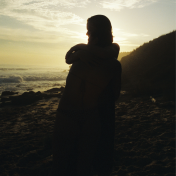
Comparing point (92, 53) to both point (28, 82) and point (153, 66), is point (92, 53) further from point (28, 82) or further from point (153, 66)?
point (28, 82)

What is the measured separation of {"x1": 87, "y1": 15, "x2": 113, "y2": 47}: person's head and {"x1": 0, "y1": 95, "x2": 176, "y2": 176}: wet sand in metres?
2.34

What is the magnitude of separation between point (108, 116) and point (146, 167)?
1.84 metres

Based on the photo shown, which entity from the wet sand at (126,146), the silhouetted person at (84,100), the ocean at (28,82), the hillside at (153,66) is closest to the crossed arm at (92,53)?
the silhouetted person at (84,100)

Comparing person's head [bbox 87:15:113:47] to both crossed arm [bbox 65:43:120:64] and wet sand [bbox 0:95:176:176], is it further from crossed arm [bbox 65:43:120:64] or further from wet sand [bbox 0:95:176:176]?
wet sand [bbox 0:95:176:176]

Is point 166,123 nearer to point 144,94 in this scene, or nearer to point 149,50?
point 144,94

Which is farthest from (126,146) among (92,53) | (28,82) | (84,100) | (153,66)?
(28,82)

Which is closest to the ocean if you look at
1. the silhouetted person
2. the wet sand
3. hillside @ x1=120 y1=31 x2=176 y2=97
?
hillside @ x1=120 y1=31 x2=176 y2=97

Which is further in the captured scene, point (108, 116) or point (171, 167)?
point (171, 167)

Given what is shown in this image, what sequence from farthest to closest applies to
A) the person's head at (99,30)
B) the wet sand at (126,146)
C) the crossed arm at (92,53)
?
the wet sand at (126,146)
the person's head at (99,30)
the crossed arm at (92,53)

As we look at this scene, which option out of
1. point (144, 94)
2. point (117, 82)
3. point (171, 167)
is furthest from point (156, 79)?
point (117, 82)

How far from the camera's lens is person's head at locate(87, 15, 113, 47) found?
4.81 feet

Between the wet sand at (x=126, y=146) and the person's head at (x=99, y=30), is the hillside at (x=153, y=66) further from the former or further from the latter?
the person's head at (x=99, y=30)

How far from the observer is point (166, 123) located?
4.73m

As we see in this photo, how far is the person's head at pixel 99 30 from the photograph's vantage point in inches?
57.7
